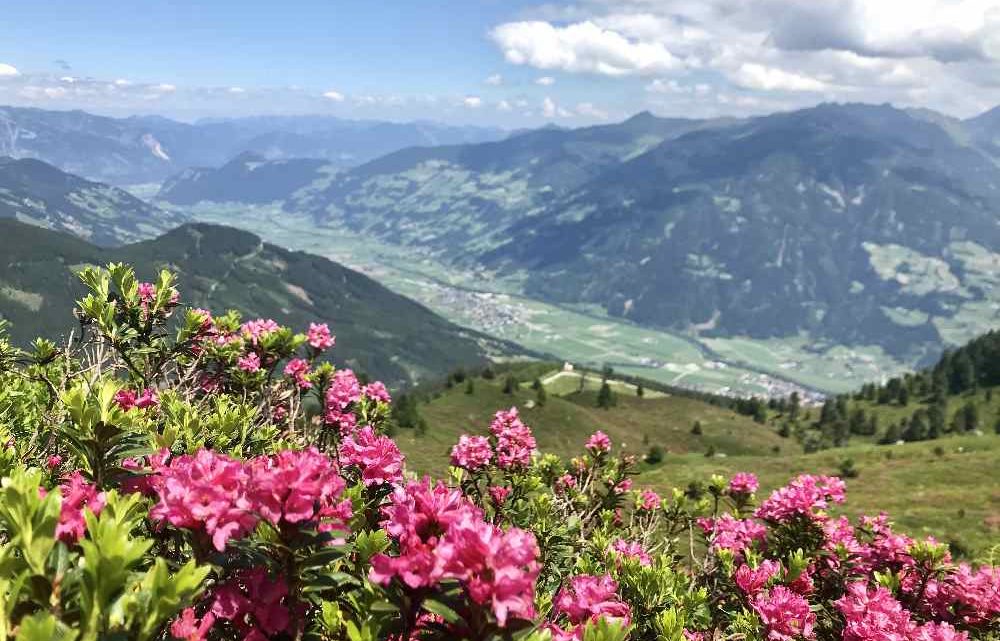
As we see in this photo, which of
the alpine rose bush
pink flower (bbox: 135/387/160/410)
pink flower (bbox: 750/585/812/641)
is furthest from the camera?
pink flower (bbox: 135/387/160/410)

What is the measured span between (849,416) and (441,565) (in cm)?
13859

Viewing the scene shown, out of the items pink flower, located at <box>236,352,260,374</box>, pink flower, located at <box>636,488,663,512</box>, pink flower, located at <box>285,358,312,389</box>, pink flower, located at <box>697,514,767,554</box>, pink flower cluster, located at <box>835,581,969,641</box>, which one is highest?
pink flower, located at <box>236,352,260,374</box>

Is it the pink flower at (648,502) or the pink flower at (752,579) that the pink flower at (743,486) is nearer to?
the pink flower at (648,502)

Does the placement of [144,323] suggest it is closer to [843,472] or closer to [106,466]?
[106,466]

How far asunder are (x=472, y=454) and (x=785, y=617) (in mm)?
4181

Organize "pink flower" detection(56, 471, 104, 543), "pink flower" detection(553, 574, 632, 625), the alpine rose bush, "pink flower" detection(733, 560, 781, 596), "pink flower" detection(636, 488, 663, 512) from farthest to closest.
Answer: "pink flower" detection(636, 488, 663, 512)
"pink flower" detection(733, 560, 781, 596)
"pink flower" detection(553, 574, 632, 625)
"pink flower" detection(56, 471, 104, 543)
the alpine rose bush

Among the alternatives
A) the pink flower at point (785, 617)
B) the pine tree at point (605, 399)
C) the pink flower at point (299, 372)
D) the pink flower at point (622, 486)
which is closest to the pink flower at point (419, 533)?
the pink flower at point (785, 617)

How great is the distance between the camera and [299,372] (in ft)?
30.3

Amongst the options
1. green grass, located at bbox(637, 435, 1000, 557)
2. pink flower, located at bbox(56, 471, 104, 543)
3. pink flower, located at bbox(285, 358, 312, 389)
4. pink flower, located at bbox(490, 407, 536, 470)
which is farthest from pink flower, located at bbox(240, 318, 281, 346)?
green grass, located at bbox(637, 435, 1000, 557)

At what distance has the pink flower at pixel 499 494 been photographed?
8.64 metres

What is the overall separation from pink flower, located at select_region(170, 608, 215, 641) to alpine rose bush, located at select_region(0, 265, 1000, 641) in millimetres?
15

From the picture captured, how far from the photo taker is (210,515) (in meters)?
2.76

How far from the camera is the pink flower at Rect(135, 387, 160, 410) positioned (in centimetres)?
607

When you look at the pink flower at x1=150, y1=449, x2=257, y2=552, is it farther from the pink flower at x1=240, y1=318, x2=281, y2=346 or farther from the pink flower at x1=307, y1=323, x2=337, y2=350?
the pink flower at x1=307, y1=323, x2=337, y2=350
